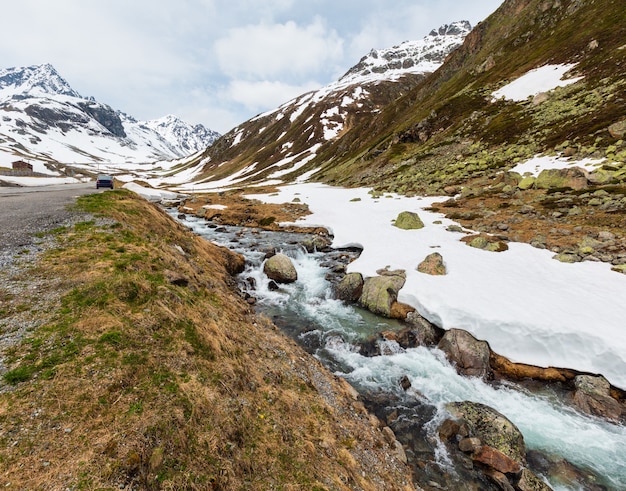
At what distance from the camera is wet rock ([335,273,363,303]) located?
19.0 meters

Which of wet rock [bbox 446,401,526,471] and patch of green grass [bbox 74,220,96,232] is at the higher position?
patch of green grass [bbox 74,220,96,232]

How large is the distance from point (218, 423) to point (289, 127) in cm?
18262

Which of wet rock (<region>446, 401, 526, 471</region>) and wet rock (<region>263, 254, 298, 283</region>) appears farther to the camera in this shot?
wet rock (<region>263, 254, 298, 283</region>)

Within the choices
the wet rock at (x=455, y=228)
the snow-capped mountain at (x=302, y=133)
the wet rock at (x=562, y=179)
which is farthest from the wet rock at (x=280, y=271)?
the snow-capped mountain at (x=302, y=133)

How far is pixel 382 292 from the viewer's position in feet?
57.7

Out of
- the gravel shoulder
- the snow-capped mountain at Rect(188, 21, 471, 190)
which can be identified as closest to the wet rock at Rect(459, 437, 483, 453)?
the gravel shoulder

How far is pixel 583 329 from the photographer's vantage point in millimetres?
12094

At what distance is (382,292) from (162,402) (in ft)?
44.8

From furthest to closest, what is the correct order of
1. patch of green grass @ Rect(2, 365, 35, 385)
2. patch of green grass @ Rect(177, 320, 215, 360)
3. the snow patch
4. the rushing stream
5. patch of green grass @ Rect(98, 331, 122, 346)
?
the snow patch, the rushing stream, patch of green grass @ Rect(177, 320, 215, 360), patch of green grass @ Rect(98, 331, 122, 346), patch of green grass @ Rect(2, 365, 35, 385)

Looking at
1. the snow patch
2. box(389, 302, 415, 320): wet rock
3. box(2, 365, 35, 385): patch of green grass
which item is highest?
the snow patch

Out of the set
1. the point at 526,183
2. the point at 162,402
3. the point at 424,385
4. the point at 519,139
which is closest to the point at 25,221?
the point at 162,402

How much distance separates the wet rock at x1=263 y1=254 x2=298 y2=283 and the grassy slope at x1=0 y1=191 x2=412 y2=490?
393 inches

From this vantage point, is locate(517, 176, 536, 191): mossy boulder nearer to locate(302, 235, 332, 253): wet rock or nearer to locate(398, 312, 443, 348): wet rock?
locate(302, 235, 332, 253): wet rock

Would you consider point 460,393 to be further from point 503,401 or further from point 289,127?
point 289,127
